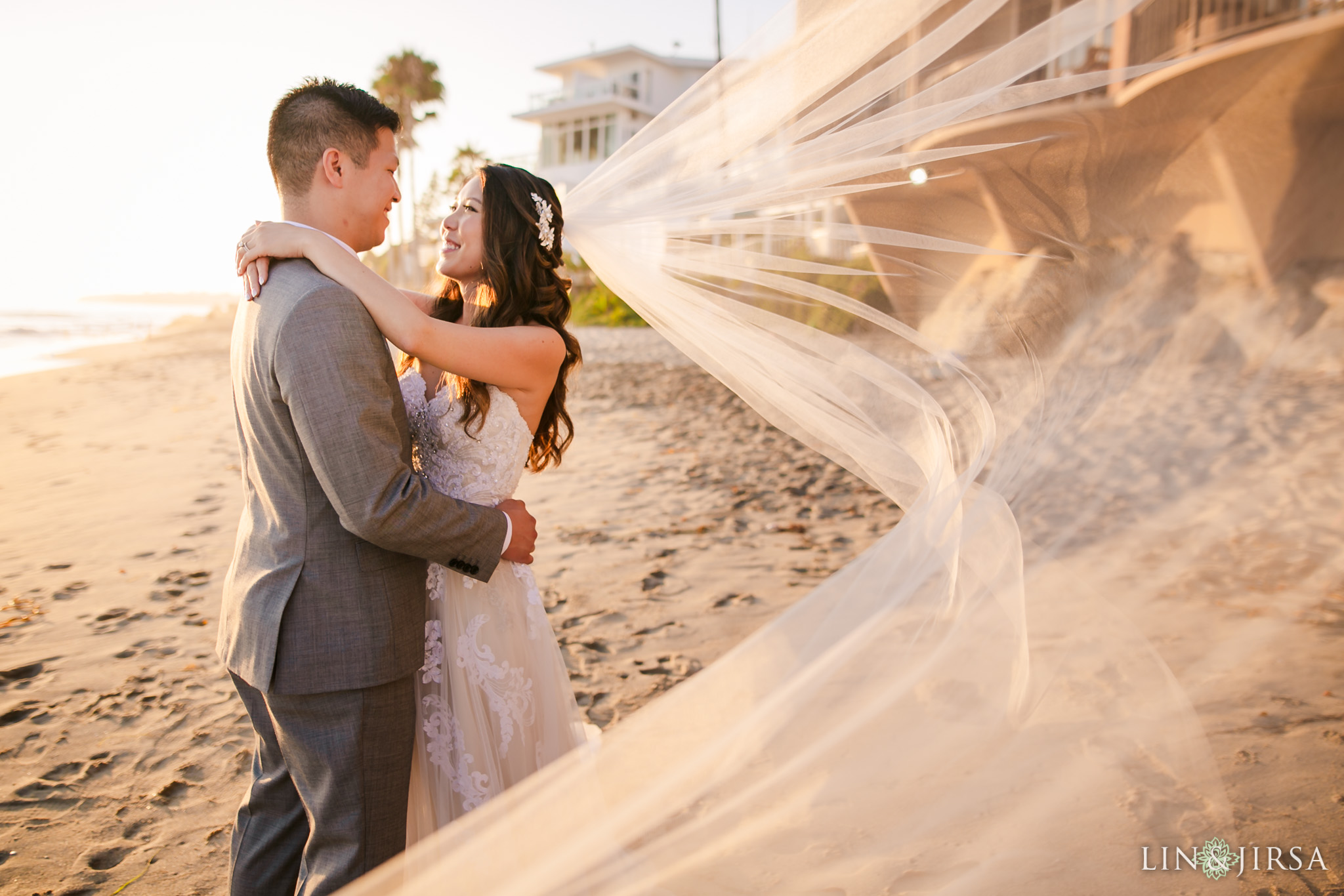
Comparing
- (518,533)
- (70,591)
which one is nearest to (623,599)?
(518,533)

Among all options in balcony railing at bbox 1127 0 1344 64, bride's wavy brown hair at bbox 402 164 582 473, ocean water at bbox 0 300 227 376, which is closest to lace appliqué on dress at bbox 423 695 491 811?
bride's wavy brown hair at bbox 402 164 582 473

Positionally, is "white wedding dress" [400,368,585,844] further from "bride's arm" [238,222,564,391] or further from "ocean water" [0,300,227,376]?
"ocean water" [0,300,227,376]

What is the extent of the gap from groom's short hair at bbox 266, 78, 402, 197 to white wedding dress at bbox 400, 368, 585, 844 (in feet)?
2.44

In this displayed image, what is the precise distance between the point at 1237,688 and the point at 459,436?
2615mm

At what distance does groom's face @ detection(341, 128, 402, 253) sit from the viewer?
2.18 m

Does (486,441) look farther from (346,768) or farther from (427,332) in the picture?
(346,768)

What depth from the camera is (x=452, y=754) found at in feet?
7.80

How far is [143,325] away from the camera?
125 ft

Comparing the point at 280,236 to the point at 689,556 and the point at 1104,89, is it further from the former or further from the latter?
the point at 689,556

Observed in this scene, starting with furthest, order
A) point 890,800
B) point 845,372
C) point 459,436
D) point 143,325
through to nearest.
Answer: point 143,325 < point 845,372 < point 459,436 < point 890,800

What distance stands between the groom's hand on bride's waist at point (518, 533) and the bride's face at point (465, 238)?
32.9 inches

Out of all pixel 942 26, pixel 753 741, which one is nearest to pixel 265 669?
pixel 753 741

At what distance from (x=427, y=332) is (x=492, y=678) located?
1023 mm

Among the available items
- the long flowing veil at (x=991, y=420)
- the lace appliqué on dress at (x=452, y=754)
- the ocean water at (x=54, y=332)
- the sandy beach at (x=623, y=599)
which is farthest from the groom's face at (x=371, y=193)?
the ocean water at (x=54, y=332)
